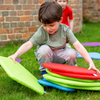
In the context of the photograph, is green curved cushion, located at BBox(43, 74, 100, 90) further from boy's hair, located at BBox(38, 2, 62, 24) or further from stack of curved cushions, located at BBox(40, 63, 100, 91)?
boy's hair, located at BBox(38, 2, 62, 24)

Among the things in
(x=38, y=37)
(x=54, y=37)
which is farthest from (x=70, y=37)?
(x=38, y=37)

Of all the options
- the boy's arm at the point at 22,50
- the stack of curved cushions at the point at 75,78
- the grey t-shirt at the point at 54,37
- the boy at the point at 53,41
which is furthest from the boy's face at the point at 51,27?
the stack of curved cushions at the point at 75,78

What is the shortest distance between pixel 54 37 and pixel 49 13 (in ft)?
1.30

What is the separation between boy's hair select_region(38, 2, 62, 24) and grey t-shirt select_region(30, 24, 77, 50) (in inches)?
8.8

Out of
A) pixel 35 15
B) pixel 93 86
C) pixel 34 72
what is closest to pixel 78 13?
pixel 35 15

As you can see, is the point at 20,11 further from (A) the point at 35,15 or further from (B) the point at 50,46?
(B) the point at 50,46

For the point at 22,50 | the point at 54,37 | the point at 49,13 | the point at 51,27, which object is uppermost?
the point at 49,13

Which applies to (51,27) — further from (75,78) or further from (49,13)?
(75,78)

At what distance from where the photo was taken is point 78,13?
701 centimetres

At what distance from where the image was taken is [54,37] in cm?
254

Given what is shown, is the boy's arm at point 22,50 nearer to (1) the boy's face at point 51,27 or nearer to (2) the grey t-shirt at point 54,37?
(2) the grey t-shirt at point 54,37

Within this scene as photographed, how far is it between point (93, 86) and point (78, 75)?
237 millimetres

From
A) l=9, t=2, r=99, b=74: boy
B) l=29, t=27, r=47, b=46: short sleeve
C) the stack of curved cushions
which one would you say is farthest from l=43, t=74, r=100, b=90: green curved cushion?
l=29, t=27, r=47, b=46: short sleeve

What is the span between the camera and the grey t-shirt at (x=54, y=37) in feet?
8.18
